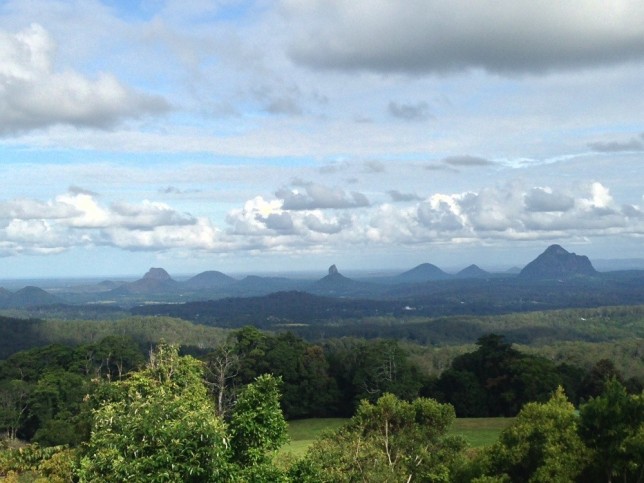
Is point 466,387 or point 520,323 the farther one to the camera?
point 520,323

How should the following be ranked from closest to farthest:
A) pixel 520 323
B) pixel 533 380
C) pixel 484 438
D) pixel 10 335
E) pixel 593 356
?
pixel 484 438 → pixel 533 380 → pixel 593 356 → pixel 10 335 → pixel 520 323

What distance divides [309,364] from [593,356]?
3926cm

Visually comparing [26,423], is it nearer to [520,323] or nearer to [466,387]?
[466,387]

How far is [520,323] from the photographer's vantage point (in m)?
180

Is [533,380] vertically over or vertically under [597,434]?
under

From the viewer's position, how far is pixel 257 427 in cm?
1408

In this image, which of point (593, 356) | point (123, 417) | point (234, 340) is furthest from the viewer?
point (593, 356)

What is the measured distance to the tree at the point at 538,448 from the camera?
17.1m

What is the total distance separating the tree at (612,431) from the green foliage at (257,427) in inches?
386

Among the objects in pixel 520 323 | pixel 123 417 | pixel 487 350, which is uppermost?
pixel 123 417

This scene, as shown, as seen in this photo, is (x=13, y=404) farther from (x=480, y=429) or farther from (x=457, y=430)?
(x=480, y=429)

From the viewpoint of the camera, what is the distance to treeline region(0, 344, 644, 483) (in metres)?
12.2

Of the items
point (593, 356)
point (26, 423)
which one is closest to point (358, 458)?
point (26, 423)

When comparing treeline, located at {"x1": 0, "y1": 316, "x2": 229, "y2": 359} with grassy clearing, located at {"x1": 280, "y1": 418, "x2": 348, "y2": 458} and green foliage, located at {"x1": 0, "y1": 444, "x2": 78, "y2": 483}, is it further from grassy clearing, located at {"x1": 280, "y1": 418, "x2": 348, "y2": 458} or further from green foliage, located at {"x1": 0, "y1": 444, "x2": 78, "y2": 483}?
green foliage, located at {"x1": 0, "y1": 444, "x2": 78, "y2": 483}
